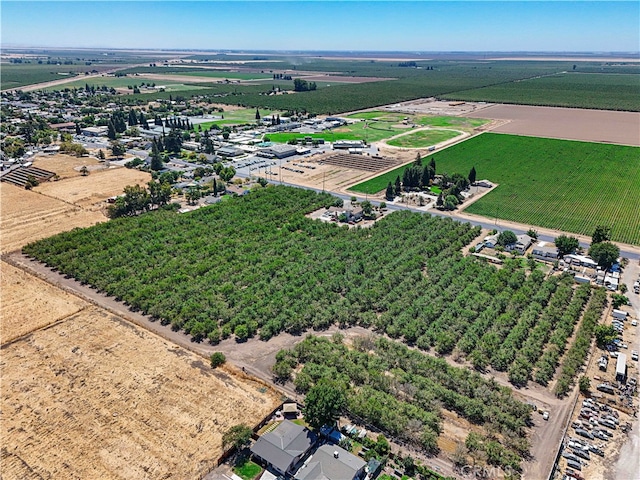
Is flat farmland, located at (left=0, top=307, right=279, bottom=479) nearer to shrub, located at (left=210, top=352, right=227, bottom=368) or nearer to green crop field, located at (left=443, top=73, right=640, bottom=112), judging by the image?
shrub, located at (left=210, top=352, right=227, bottom=368)

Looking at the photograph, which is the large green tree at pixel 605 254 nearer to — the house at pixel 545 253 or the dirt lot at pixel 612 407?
the house at pixel 545 253

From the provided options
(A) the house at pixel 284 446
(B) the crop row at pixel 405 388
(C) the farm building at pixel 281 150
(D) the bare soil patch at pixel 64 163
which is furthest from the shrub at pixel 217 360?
(C) the farm building at pixel 281 150

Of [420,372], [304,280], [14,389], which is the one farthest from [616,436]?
[14,389]

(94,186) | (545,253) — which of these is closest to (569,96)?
(545,253)

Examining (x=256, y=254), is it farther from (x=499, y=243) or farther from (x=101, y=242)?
(x=499, y=243)

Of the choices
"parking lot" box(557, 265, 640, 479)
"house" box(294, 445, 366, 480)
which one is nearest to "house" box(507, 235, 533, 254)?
"parking lot" box(557, 265, 640, 479)

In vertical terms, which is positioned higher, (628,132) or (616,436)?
(628,132)

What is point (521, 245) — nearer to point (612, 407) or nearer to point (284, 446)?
point (612, 407)
